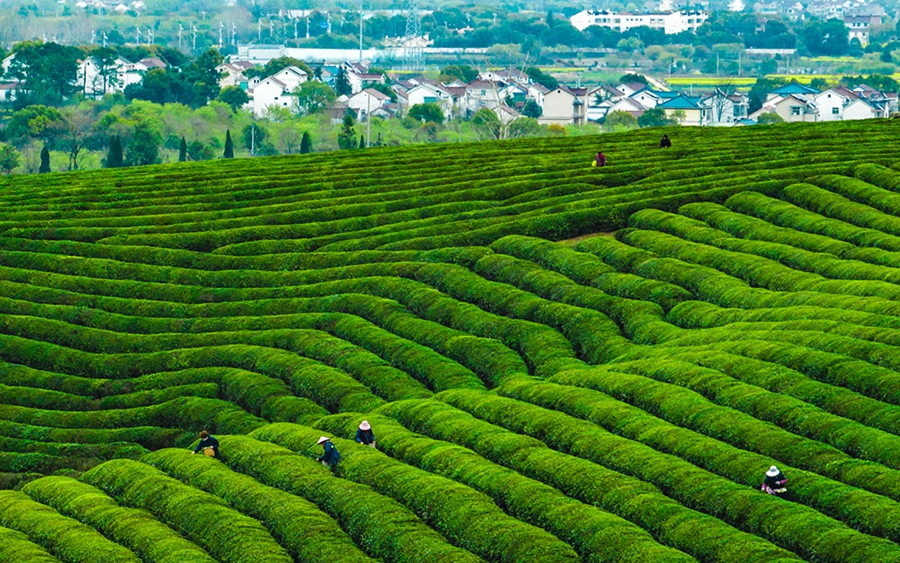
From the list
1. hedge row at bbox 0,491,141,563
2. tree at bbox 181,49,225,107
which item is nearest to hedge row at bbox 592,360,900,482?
hedge row at bbox 0,491,141,563

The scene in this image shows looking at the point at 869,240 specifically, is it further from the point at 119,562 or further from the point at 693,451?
the point at 119,562

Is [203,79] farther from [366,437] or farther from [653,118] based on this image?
[366,437]

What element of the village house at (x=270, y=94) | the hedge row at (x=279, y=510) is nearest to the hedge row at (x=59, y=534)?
the hedge row at (x=279, y=510)

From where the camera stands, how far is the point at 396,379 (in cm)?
4122

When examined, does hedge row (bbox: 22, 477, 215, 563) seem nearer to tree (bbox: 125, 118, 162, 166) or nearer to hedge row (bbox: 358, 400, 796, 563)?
hedge row (bbox: 358, 400, 796, 563)

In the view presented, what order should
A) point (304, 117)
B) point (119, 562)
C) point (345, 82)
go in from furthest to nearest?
point (345, 82) < point (304, 117) < point (119, 562)

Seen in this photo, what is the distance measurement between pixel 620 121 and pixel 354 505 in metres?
134

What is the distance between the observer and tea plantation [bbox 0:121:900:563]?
1144 inches

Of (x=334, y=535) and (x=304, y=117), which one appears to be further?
(x=304, y=117)

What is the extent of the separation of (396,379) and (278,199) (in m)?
24.4

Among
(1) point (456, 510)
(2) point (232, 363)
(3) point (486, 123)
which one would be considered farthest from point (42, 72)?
(1) point (456, 510)

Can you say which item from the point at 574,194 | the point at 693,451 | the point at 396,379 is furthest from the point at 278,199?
the point at 693,451

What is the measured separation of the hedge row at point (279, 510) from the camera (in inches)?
1118

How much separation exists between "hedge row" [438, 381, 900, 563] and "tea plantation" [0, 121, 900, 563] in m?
0.08
